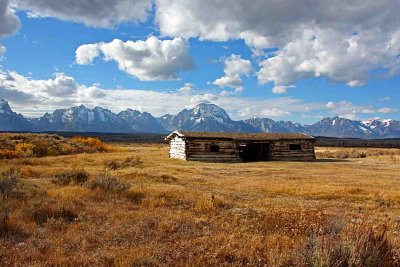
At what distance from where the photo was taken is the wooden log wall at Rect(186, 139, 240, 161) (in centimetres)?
4000

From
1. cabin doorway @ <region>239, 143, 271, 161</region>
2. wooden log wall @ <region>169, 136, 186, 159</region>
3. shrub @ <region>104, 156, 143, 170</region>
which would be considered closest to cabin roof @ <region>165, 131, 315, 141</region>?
wooden log wall @ <region>169, 136, 186, 159</region>

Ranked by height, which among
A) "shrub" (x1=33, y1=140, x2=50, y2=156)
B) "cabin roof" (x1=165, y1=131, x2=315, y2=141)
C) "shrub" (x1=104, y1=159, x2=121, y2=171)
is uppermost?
"cabin roof" (x1=165, y1=131, x2=315, y2=141)

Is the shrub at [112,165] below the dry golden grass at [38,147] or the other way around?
below

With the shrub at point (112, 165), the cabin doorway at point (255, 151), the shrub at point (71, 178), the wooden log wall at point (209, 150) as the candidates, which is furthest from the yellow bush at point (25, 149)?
the cabin doorway at point (255, 151)

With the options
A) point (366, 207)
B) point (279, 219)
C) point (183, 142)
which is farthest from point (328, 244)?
point (183, 142)

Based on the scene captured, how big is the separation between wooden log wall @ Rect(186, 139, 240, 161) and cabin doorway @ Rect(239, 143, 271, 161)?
2.11 m

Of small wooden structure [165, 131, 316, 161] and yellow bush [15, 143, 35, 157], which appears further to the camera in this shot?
small wooden structure [165, 131, 316, 161]

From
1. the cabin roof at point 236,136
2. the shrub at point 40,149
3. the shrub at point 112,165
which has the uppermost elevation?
the cabin roof at point 236,136

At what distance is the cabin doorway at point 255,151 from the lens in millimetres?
44562

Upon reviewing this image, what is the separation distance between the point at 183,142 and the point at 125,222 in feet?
100

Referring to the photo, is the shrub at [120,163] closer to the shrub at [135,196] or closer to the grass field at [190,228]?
the grass field at [190,228]

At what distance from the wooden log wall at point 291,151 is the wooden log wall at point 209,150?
15.1 feet

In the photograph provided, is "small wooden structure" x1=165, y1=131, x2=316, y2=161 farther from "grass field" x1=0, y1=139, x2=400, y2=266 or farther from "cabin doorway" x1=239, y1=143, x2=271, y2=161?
"grass field" x1=0, y1=139, x2=400, y2=266

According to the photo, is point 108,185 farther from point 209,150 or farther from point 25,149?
point 209,150
